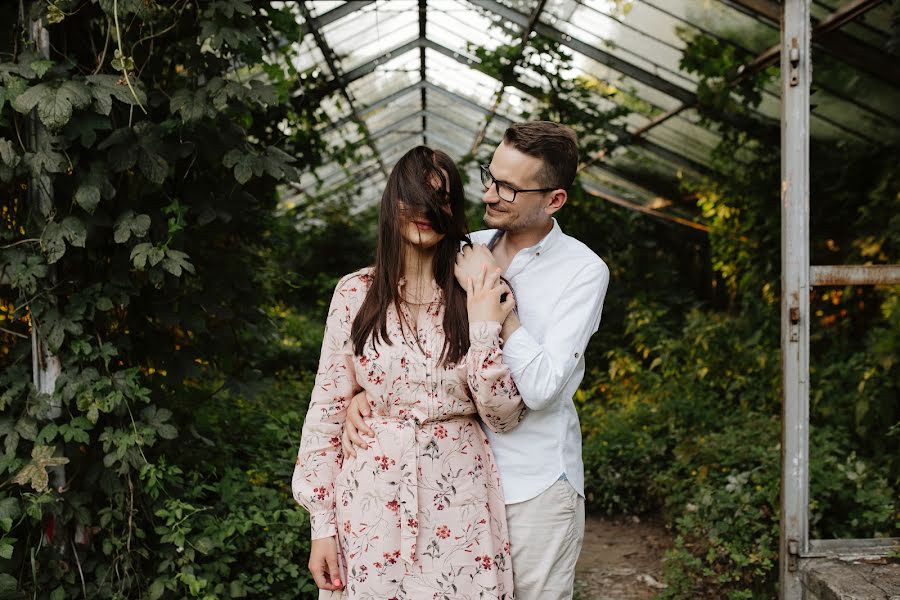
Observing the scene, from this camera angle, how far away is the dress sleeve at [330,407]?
2.06 meters

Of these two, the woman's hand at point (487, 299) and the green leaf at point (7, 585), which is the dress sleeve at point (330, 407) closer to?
the woman's hand at point (487, 299)

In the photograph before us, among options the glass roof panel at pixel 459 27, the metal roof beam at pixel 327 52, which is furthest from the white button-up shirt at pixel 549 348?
the glass roof panel at pixel 459 27

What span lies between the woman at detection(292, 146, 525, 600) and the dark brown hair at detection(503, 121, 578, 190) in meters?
0.22

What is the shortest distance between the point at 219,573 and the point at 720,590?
2459mm

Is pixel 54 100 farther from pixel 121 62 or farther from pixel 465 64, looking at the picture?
pixel 465 64

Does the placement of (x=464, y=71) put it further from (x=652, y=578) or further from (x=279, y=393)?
(x=652, y=578)

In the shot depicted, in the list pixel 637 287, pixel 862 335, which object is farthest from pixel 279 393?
pixel 637 287

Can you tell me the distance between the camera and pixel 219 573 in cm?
337

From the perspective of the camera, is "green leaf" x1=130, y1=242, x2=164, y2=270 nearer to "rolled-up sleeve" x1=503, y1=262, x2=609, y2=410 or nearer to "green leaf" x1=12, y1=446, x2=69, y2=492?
"green leaf" x1=12, y1=446, x2=69, y2=492

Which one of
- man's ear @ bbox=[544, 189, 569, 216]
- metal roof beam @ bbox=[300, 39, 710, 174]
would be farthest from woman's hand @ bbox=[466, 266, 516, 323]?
metal roof beam @ bbox=[300, 39, 710, 174]

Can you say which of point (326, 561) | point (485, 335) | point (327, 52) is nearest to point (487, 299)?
point (485, 335)

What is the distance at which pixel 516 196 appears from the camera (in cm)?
209

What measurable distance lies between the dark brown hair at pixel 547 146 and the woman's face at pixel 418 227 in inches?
9.7

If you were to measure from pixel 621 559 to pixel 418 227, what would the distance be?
3647mm
